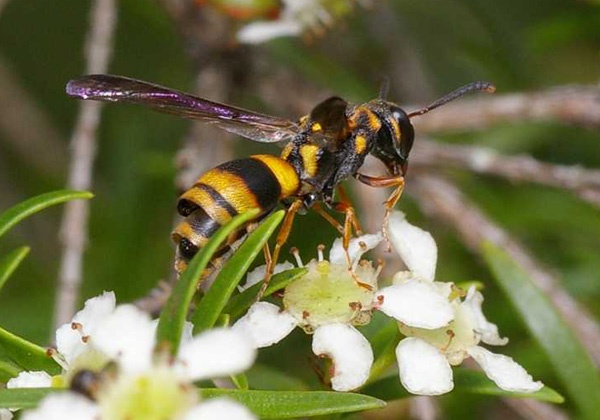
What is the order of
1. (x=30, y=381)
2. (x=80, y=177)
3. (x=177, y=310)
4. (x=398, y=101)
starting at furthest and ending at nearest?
(x=398, y=101), (x=80, y=177), (x=30, y=381), (x=177, y=310)

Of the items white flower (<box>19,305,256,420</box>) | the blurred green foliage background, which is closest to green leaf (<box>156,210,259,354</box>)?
white flower (<box>19,305,256,420</box>)

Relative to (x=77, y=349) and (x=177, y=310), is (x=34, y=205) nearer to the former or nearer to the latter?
(x=77, y=349)

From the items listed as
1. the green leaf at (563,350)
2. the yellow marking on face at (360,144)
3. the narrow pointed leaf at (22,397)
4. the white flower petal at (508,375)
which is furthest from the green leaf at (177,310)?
the green leaf at (563,350)

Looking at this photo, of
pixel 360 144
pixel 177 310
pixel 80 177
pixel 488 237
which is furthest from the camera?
pixel 488 237

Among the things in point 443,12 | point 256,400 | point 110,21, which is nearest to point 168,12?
point 110,21

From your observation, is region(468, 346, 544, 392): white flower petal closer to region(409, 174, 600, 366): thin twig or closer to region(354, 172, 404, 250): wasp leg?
region(354, 172, 404, 250): wasp leg

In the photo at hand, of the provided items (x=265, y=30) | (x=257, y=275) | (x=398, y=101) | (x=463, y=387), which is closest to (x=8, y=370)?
(x=257, y=275)
